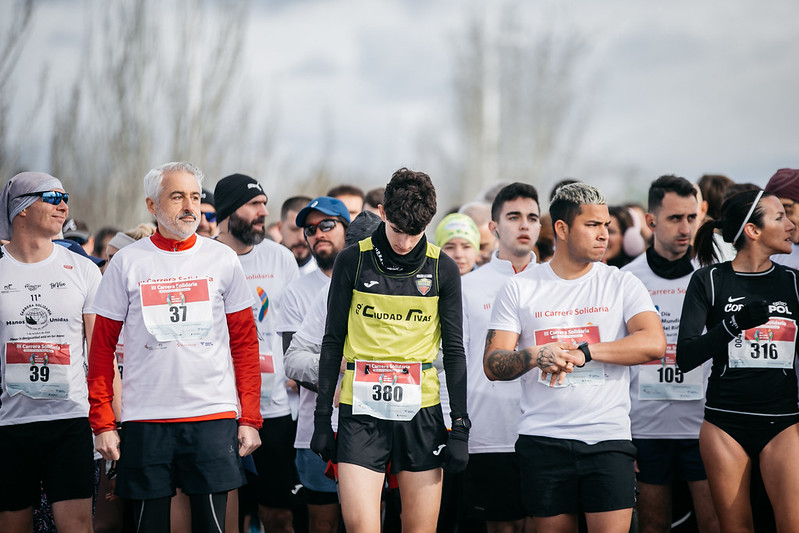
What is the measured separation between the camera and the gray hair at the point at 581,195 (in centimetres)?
518

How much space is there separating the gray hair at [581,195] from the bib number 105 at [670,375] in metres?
1.48

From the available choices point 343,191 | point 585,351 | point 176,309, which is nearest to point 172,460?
point 176,309

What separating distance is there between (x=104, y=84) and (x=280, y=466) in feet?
44.5

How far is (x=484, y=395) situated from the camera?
607 centimetres

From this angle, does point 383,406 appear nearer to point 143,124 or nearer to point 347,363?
point 347,363

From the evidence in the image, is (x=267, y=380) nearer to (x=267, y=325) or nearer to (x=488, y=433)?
(x=267, y=325)

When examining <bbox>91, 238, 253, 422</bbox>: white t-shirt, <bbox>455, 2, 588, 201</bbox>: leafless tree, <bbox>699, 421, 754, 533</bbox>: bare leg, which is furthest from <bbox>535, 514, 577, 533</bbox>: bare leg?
<bbox>455, 2, 588, 201</bbox>: leafless tree

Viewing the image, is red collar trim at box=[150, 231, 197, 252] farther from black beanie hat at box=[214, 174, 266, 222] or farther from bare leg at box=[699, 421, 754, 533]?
bare leg at box=[699, 421, 754, 533]

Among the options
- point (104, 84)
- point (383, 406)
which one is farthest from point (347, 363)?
point (104, 84)

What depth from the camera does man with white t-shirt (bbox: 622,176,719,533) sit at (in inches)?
236

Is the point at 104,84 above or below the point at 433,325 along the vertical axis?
above

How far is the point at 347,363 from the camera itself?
493cm

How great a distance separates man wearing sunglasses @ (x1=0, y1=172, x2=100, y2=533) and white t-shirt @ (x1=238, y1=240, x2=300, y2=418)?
139 centimetres

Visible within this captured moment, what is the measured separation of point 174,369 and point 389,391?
119 centimetres
